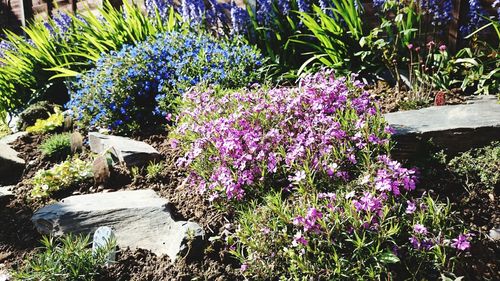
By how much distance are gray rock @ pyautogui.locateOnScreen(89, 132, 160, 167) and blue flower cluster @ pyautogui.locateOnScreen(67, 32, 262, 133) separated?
1.30 ft

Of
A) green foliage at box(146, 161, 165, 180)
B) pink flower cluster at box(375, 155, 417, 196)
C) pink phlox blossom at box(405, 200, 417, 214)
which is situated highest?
pink flower cluster at box(375, 155, 417, 196)

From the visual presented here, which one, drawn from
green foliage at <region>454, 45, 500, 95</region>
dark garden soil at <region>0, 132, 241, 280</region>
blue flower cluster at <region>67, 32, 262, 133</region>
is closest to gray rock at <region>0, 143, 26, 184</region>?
dark garden soil at <region>0, 132, 241, 280</region>

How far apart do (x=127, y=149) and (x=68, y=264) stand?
129cm

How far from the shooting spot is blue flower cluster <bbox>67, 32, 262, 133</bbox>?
470 cm

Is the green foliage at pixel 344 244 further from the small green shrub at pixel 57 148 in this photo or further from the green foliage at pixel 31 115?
the green foliage at pixel 31 115

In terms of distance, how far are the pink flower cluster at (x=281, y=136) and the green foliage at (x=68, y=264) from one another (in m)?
0.70

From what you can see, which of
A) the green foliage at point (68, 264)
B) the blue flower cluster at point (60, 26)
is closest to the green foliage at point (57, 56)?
the blue flower cluster at point (60, 26)

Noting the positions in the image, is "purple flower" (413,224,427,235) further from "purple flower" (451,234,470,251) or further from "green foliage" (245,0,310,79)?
"green foliage" (245,0,310,79)

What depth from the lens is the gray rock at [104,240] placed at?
9.57 feet

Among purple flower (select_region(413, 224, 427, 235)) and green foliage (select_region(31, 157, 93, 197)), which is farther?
green foliage (select_region(31, 157, 93, 197))

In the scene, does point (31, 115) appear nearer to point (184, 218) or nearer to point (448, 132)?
point (184, 218)

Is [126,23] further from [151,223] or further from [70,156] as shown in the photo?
[151,223]

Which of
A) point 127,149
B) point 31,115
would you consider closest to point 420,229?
point 127,149

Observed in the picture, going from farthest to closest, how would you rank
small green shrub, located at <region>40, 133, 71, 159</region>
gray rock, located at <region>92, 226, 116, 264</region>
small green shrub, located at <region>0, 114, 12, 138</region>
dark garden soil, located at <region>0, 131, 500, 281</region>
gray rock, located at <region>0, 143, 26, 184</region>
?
small green shrub, located at <region>0, 114, 12, 138</region> < small green shrub, located at <region>40, 133, 71, 159</region> < gray rock, located at <region>0, 143, 26, 184</region> < gray rock, located at <region>92, 226, 116, 264</region> < dark garden soil, located at <region>0, 131, 500, 281</region>
